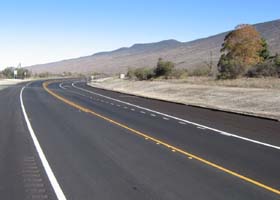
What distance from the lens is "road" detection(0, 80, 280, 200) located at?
371 inches

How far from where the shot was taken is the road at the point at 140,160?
30.9ft

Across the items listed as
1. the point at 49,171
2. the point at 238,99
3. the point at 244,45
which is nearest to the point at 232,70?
the point at 244,45

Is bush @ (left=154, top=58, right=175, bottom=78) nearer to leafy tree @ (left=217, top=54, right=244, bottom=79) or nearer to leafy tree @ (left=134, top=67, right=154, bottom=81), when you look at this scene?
leafy tree @ (left=134, top=67, right=154, bottom=81)

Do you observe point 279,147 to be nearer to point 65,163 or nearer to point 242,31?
point 65,163

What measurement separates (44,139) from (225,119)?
397 inches

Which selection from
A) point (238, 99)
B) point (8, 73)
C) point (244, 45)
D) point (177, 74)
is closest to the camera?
point (238, 99)

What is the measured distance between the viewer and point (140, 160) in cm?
1262

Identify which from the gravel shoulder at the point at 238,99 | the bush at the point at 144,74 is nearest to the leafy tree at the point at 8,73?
the bush at the point at 144,74

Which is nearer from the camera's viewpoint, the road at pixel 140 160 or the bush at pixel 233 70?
the road at pixel 140 160

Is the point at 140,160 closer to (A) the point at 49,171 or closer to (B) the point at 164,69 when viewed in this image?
(A) the point at 49,171

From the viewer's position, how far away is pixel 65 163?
12.3 metres

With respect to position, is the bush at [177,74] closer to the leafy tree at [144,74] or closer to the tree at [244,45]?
the leafy tree at [144,74]

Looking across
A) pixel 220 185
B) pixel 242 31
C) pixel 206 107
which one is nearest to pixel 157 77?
pixel 242 31

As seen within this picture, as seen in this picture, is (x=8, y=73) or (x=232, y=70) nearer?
(x=232, y=70)
